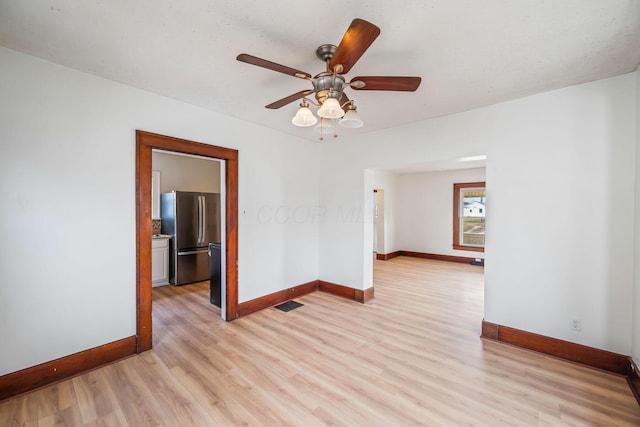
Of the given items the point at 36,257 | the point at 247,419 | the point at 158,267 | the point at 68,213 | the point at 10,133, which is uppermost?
the point at 10,133

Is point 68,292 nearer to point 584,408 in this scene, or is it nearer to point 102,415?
point 102,415

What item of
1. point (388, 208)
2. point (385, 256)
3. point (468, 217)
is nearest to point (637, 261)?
point (468, 217)

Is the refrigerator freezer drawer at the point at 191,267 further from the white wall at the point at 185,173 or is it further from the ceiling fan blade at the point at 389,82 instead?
the ceiling fan blade at the point at 389,82

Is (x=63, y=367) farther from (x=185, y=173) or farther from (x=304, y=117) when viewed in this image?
(x=185, y=173)

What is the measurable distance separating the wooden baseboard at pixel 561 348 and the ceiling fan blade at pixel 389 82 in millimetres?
2742

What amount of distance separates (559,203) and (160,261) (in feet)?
19.6

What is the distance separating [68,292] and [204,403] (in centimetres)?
153

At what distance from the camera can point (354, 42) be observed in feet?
4.63

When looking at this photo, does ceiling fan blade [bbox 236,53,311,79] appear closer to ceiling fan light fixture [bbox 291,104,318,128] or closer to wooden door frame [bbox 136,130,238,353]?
ceiling fan light fixture [bbox 291,104,318,128]

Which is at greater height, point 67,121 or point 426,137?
point 426,137

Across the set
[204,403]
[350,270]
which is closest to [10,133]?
[204,403]

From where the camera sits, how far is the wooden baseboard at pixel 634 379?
2020 millimetres

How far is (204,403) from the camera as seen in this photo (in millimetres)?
1970

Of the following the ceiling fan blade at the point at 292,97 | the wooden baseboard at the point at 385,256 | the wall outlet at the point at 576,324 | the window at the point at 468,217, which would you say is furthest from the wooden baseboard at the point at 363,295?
the window at the point at 468,217
